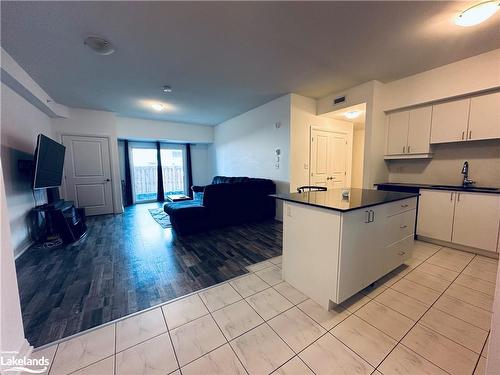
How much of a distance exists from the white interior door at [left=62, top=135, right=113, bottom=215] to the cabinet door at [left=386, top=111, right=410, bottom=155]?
6.43 m

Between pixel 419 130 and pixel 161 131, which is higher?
pixel 161 131

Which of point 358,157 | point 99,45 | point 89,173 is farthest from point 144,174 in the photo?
point 358,157

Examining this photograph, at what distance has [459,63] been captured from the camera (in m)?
2.73

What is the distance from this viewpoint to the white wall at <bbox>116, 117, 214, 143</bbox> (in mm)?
5676

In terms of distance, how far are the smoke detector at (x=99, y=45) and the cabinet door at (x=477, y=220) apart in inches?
192

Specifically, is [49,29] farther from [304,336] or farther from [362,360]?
[362,360]

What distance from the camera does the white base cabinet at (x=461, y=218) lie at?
251cm

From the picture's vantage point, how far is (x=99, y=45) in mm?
2236

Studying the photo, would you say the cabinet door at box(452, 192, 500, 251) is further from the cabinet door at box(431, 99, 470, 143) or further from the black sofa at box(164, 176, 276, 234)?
the black sofa at box(164, 176, 276, 234)

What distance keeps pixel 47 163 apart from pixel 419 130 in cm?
619

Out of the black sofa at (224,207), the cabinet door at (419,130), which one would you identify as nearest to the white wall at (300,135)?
the black sofa at (224,207)

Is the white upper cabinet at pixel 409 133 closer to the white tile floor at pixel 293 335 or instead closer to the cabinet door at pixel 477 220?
the cabinet door at pixel 477 220

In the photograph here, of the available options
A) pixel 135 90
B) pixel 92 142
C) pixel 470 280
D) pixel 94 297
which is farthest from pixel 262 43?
pixel 92 142

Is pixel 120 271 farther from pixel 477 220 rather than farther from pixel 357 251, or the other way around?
pixel 477 220
